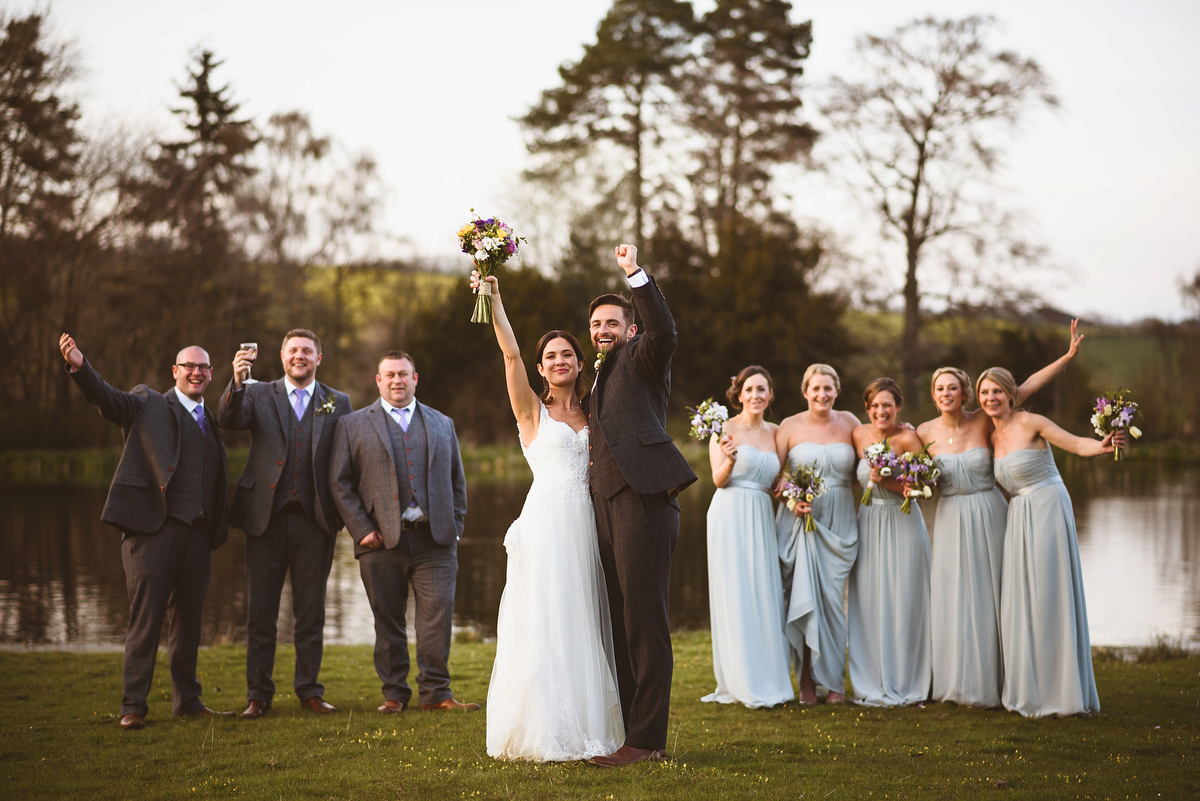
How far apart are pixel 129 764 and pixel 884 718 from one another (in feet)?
14.5

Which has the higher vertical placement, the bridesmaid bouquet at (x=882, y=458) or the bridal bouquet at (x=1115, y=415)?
the bridal bouquet at (x=1115, y=415)

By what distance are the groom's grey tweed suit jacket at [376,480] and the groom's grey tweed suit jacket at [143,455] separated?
2.51 ft

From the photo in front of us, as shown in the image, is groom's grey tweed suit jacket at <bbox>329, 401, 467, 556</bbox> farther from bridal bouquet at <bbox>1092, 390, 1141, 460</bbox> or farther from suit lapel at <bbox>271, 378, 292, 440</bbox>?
bridal bouquet at <bbox>1092, 390, 1141, 460</bbox>

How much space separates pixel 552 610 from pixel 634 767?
0.84 m

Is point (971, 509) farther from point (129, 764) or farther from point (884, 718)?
point (129, 764)

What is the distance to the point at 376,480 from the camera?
6.96 m

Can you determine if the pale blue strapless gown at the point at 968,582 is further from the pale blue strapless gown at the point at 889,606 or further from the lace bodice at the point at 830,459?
the lace bodice at the point at 830,459

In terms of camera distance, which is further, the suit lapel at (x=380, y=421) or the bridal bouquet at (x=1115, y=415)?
the suit lapel at (x=380, y=421)

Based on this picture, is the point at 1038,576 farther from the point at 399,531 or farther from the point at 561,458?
the point at 399,531

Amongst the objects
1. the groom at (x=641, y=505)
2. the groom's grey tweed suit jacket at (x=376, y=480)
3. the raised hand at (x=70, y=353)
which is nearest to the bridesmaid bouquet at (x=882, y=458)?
the groom at (x=641, y=505)

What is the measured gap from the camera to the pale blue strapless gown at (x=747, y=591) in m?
7.12

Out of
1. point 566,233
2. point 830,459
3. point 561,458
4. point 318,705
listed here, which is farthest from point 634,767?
point 566,233

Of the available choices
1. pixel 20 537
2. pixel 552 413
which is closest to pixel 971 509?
pixel 552 413

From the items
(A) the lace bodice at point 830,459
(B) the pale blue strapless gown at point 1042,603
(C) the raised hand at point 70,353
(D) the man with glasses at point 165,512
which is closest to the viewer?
(C) the raised hand at point 70,353
